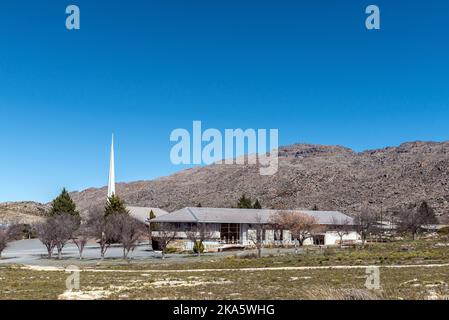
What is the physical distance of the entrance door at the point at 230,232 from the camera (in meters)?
63.9

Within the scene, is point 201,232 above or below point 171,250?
above

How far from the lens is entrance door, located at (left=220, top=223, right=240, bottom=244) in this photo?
63906 millimetres

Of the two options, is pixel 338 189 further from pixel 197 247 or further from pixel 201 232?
pixel 197 247

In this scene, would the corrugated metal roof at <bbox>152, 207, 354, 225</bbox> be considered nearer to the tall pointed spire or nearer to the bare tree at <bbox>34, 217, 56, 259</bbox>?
the bare tree at <bbox>34, 217, 56, 259</bbox>

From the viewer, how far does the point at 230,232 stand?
212 feet

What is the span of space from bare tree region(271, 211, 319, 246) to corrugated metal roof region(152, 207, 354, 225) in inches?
107

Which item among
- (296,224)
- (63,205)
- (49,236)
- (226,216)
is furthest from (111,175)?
(296,224)

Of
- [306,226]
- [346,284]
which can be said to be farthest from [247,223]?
[346,284]

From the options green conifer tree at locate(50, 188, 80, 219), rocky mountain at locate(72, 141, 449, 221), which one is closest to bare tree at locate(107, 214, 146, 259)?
green conifer tree at locate(50, 188, 80, 219)

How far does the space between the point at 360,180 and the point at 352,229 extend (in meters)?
93.6

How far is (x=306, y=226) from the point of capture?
6078 centimetres

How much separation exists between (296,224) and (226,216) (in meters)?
10.6
